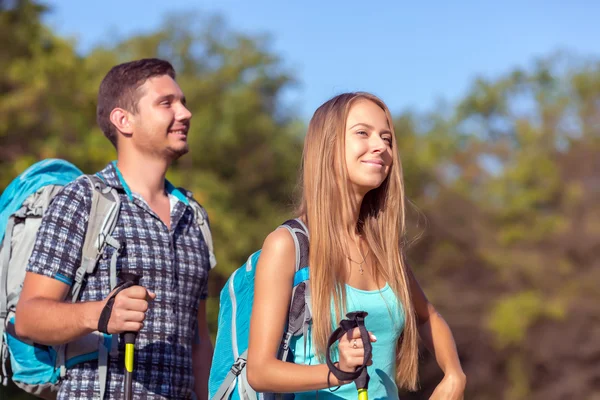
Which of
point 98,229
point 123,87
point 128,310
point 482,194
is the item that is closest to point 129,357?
point 128,310

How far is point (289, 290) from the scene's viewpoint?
8.41ft

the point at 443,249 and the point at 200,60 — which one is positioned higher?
the point at 200,60

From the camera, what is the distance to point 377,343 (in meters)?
2.68

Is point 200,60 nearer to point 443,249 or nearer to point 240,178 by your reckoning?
point 240,178

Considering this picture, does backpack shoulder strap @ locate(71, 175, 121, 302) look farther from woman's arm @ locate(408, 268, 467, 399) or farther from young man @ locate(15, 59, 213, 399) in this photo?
woman's arm @ locate(408, 268, 467, 399)

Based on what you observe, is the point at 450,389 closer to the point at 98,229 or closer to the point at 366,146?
the point at 366,146

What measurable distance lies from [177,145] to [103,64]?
13242 mm

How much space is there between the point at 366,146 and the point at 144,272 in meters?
1.04

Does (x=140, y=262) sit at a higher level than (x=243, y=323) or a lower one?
higher

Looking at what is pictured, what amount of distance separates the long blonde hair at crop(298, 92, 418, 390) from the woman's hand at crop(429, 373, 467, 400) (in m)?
0.09

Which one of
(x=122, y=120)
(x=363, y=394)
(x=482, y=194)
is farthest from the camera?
(x=482, y=194)

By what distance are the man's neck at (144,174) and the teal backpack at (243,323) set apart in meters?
0.80

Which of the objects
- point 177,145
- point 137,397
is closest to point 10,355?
point 137,397

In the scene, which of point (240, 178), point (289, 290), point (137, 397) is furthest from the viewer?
point (240, 178)
